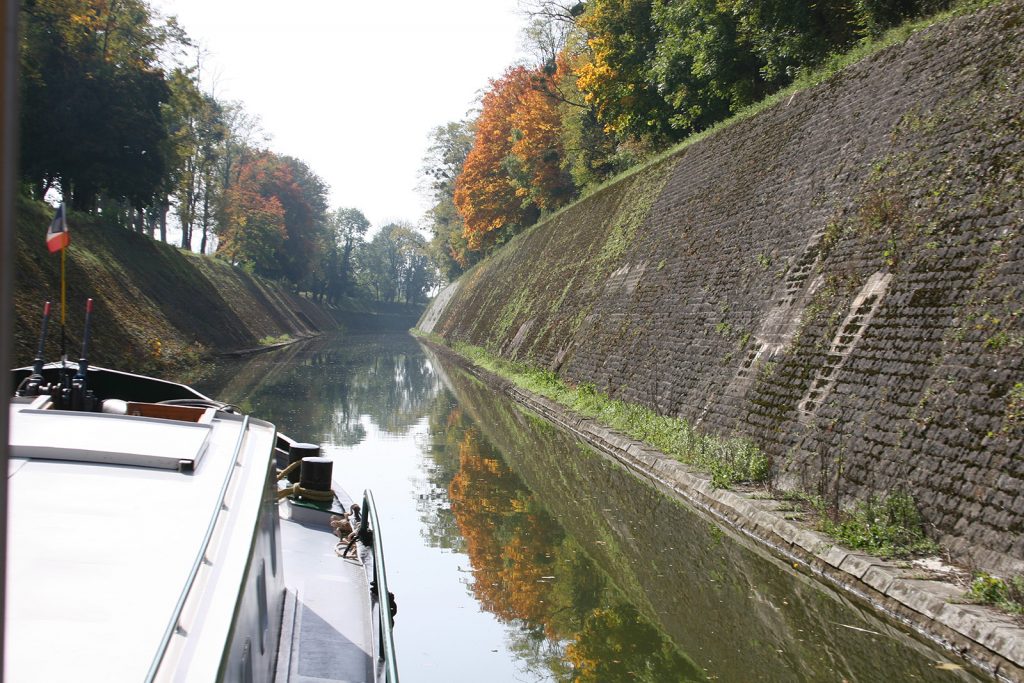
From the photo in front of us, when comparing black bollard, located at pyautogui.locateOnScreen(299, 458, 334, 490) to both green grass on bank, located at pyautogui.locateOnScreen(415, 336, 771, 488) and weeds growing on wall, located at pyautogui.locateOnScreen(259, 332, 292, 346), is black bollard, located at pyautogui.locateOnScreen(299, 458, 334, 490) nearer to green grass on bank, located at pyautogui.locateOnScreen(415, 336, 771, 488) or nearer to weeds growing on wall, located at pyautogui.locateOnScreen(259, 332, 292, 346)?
green grass on bank, located at pyautogui.locateOnScreen(415, 336, 771, 488)

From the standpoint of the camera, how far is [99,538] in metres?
2.94

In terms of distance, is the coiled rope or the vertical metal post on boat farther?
the coiled rope

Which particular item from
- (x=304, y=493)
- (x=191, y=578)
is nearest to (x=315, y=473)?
(x=304, y=493)

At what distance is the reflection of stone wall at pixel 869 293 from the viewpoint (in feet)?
22.3

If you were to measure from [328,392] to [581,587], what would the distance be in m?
15.3

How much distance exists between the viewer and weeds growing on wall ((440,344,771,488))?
371 inches

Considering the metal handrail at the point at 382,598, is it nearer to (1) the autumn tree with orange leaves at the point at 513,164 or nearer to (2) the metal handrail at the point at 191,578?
(2) the metal handrail at the point at 191,578

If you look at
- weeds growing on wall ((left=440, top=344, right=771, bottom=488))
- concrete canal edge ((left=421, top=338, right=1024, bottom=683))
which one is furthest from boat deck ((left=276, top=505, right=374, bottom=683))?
weeds growing on wall ((left=440, top=344, right=771, bottom=488))

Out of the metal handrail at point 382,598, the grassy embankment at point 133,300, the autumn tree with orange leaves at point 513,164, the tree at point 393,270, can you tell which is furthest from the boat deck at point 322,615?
the tree at point 393,270

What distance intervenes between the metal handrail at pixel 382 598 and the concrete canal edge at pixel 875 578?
3331mm

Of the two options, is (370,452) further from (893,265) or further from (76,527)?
(76,527)

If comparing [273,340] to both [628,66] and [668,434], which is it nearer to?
[628,66]

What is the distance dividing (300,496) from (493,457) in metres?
5.56

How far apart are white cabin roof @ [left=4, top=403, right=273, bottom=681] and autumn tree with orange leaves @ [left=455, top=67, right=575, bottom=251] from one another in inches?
1338
